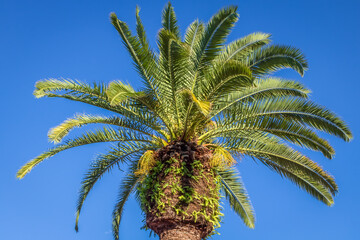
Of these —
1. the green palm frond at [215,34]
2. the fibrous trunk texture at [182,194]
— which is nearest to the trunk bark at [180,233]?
the fibrous trunk texture at [182,194]

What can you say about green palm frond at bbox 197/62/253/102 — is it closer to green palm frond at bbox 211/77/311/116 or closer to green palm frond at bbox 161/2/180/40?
green palm frond at bbox 211/77/311/116

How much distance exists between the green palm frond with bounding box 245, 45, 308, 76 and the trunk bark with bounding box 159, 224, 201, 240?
4.67 metres

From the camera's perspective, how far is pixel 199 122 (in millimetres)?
11102

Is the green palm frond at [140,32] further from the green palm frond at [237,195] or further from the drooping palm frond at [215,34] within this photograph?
the green palm frond at [237,195]

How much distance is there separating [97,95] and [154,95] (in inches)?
55.5

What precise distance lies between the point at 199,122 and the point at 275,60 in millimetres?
2811

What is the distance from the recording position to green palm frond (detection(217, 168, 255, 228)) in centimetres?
1343

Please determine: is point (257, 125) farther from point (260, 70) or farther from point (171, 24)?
point (171, 24)

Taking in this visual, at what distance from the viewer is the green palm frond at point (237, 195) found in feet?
44.1

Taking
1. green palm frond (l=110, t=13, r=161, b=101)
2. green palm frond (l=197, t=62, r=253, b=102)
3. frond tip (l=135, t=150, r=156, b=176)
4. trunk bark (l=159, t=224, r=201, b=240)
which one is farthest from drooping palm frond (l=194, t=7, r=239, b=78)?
trunk bark (l=159, t=224, r=201, b=240)

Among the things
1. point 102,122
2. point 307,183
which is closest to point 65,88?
point 102,122

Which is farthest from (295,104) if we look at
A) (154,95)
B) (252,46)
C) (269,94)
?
(154,95)

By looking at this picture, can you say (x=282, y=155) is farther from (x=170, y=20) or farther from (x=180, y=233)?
(x=170, y=20)

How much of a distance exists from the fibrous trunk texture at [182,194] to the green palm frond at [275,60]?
2841 mm
